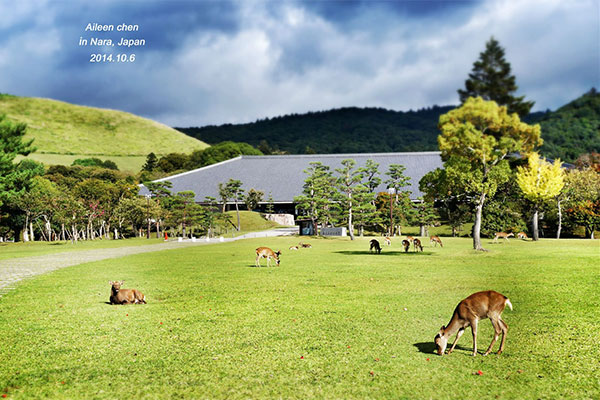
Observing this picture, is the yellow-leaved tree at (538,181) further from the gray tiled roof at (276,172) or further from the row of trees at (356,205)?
the gray tiled roof at (276,172)

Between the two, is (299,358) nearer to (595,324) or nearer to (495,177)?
(595,324)

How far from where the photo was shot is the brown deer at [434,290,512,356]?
6.71m

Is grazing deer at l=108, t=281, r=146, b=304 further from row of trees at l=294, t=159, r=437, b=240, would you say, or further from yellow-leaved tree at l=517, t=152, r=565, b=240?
row of trees at l=294, t=159, r=437, b=240

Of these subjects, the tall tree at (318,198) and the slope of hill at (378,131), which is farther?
the tall tree at (318,198)

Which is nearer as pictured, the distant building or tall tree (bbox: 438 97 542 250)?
tall tree (bbox: 438 97 542 250)

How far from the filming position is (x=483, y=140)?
78.6ft

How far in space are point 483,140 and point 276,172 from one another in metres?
57.8

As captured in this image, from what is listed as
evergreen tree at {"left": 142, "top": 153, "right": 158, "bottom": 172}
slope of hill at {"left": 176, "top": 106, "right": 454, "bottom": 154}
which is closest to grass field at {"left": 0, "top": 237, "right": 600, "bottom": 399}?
slope of hill at {"left": 176, "top": 106, "right": 454, "bottom": 154}

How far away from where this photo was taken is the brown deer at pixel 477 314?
671 centimetres

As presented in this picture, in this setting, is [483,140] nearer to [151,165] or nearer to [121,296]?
[121,296]

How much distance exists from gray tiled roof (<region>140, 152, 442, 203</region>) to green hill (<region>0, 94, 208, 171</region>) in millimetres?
41354

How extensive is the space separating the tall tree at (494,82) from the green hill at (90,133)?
105 m

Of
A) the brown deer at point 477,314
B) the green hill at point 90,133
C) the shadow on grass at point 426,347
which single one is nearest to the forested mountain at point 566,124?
the shadow on grass at point 426,347

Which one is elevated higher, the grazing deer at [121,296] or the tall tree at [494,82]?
the tall tree at [494,82]
